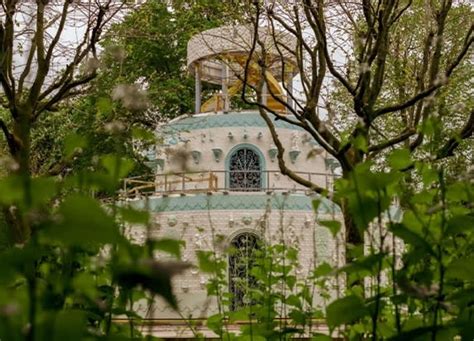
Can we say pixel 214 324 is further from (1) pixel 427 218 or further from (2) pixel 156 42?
(2) pixel 156 42

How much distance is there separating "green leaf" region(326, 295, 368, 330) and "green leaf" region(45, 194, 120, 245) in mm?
797

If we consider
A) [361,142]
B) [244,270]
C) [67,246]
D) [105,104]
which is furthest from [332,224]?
[244,270]

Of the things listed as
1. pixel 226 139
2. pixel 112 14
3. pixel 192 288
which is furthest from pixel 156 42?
pixel 112 14

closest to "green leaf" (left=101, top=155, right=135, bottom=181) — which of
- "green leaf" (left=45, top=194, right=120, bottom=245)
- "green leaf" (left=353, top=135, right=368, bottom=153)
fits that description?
"green leaf" (left=45, top=194, right=120, bottom=245)

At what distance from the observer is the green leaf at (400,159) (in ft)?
6.33

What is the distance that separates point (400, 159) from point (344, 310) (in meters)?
0.47

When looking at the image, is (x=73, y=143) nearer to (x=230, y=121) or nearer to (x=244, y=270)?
(x=244, y=270)

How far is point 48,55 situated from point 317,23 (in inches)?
118

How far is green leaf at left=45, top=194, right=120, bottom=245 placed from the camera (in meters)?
0.92

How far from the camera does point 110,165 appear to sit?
1532 mm

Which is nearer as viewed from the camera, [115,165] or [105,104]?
[115,165]

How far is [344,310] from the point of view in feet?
5.39

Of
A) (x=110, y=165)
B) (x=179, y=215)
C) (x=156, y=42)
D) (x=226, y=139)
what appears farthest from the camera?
(x=156, y=42)

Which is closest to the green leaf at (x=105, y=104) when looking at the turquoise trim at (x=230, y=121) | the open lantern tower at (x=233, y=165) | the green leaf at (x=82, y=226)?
the green leaf at (x=82, y=226)
